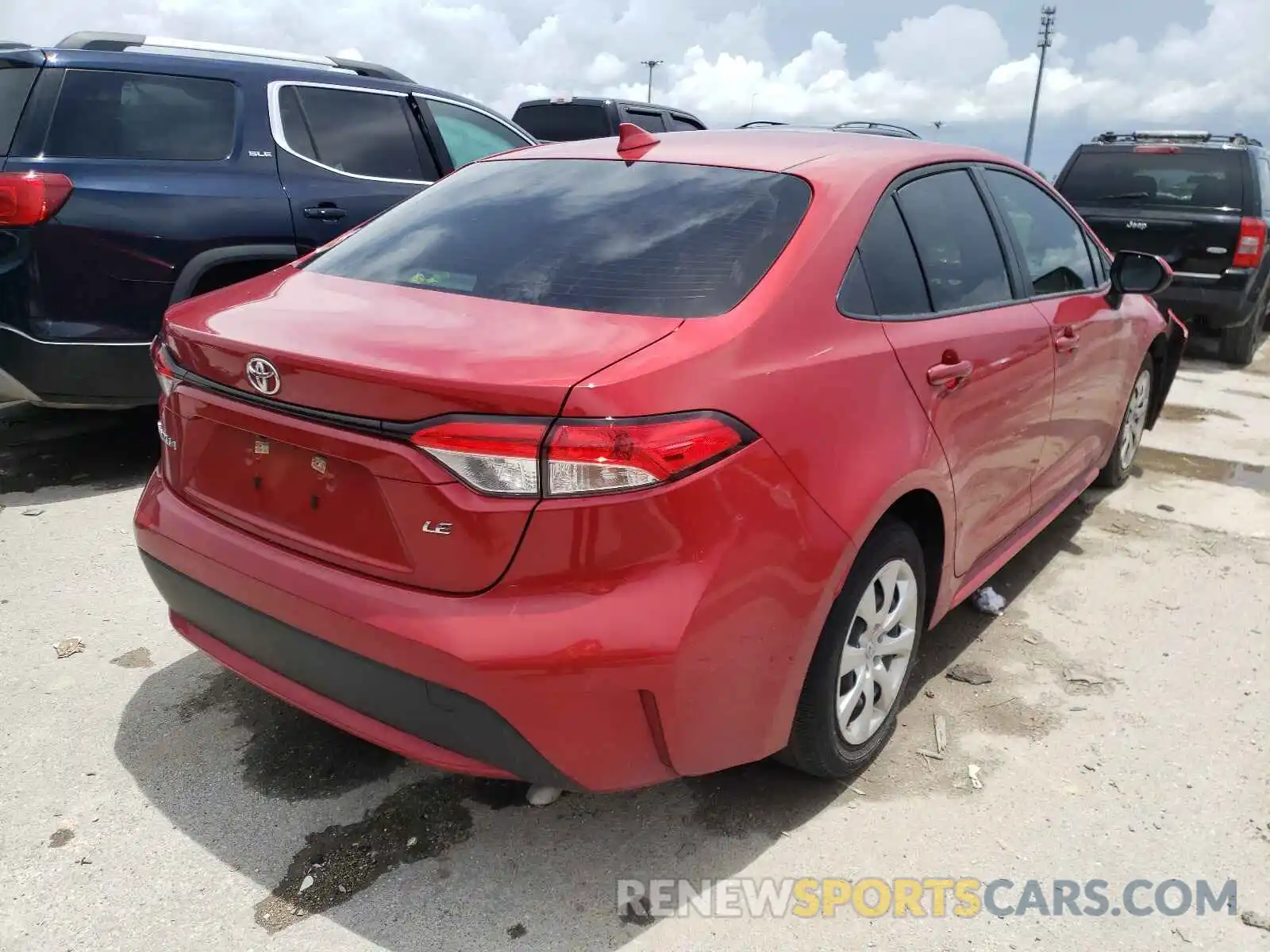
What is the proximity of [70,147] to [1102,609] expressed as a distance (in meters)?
4.72

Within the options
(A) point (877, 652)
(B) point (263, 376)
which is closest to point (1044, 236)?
(A) point (877, 652)

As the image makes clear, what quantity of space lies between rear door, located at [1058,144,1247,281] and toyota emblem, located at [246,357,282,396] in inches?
316

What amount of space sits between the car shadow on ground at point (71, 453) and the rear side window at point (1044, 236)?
3997 mm

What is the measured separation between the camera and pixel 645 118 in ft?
36.4

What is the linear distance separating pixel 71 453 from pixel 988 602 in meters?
4.47

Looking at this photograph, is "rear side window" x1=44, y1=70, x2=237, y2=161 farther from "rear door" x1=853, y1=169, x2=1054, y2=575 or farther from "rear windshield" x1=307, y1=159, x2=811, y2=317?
"rear door" x1=853, y1=169, x2=1054, y2=575

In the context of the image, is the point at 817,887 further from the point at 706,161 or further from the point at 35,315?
the point at 35,315

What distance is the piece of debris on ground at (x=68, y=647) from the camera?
10.3 feet

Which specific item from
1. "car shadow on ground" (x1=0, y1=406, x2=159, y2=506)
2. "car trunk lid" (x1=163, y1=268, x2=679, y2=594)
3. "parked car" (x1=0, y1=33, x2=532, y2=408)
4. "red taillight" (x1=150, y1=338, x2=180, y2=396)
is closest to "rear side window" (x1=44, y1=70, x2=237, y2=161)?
"parked car" (x1=0, y1=33, x2=532, y2=408)

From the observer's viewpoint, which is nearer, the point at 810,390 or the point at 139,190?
the point at 810,390

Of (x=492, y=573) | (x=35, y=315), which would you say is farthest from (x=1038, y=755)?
(x=35, y=315)

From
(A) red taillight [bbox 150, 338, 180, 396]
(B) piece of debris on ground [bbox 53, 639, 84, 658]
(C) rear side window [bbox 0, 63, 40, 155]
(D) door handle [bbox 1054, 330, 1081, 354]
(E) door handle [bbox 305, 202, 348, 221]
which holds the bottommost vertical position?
(B) piece of debris on ground [bbox 53, 639, 84, 658]

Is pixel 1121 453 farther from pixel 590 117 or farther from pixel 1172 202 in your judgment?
pixel 590 117

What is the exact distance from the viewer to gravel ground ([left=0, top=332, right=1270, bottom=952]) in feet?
7.06
